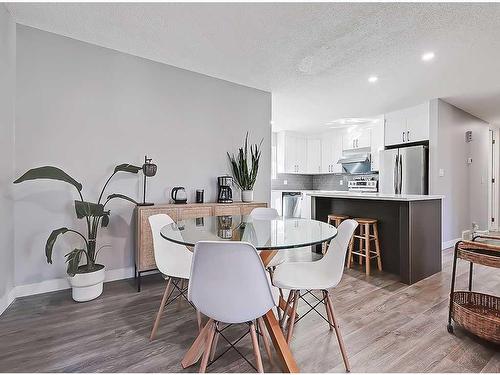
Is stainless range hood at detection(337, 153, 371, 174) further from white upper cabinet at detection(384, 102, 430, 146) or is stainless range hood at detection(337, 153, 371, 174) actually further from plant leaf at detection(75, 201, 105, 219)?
plant leaf at detection(75, 201, 105, 219)

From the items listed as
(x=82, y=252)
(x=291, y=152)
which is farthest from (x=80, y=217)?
(x=291, y=152)

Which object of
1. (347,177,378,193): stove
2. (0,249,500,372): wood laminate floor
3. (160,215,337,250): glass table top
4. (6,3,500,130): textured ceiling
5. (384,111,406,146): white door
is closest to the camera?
(160,215,337,250): glass table top

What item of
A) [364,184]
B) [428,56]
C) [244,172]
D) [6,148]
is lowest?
[364,184]

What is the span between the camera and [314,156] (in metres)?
6.84

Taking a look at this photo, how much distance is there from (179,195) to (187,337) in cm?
164

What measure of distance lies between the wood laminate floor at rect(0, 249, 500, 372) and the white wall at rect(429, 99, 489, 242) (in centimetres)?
216

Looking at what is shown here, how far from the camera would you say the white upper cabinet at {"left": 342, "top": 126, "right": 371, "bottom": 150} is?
554cm

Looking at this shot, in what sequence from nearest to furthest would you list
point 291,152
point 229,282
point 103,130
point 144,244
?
point 229,282 → point 144,244 → point 103,130 → point 291,152

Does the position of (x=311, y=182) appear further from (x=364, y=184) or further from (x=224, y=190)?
(x=224, y=190)

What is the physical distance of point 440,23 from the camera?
220cm

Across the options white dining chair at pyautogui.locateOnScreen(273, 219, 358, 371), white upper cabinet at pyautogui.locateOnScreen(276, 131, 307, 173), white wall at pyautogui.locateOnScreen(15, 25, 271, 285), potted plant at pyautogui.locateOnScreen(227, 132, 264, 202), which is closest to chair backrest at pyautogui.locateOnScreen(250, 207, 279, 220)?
white dining chair at pyautogui.locateOnScreen(273, 219, 358, 371)

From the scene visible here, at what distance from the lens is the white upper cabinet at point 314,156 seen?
22.4 feet

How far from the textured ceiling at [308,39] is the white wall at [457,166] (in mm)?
666

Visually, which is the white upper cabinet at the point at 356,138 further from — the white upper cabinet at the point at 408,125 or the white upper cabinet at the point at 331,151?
the white upper cabinet at the point at 408,125
